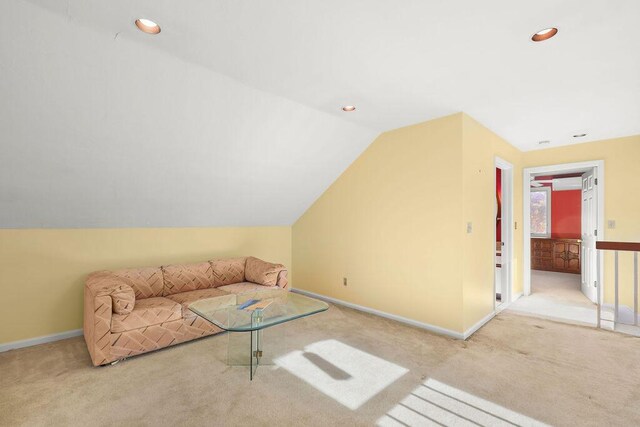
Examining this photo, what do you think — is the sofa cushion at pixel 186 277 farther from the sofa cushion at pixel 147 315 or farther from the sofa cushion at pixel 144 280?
the sofa cushion at pixel 147 315

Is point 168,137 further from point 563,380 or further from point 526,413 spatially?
point 563,380

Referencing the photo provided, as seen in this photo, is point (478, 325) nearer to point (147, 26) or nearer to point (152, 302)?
point (152, 302)

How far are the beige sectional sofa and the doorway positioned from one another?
159 inches

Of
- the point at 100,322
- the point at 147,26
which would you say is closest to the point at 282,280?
the point at 100,322

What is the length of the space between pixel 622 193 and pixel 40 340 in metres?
7.28

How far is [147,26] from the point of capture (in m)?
1.98

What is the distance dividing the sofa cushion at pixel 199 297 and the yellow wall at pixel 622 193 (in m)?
5.14

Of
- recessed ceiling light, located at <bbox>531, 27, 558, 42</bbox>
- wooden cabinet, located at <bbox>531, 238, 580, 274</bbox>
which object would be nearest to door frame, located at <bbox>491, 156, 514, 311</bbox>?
recessed ceiling light, located at <bbox>531, 27, 558, 42</bbox>

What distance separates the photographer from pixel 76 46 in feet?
6.75

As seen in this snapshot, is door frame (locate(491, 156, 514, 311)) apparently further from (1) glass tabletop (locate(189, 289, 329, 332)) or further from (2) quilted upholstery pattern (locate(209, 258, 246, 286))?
(2) quilted upholstery pattern (locate(209, 258, 246, 286))

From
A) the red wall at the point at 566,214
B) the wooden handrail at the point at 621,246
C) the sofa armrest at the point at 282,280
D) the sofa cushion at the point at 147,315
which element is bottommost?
the sofa cushion at the point at 147,315

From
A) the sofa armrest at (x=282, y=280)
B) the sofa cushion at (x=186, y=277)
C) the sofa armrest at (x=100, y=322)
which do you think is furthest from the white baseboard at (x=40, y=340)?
the sofa armrest at (x=282, y=280)

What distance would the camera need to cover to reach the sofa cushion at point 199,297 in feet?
10.4

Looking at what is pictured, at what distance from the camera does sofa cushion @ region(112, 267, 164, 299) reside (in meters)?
3.50
